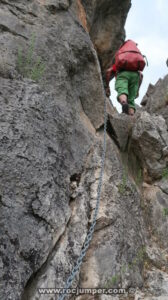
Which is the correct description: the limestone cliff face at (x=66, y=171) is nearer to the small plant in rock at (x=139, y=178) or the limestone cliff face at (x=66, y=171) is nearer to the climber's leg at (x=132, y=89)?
the small plant in rock at (x=139, y=178)

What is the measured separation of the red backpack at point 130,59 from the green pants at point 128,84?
6.2 inches

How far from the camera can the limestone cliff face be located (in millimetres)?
3945

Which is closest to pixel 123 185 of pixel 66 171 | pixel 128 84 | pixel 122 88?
pixel 66 171

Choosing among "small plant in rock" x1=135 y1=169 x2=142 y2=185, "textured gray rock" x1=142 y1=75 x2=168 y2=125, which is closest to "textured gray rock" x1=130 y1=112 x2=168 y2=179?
"small plant in rock" x1=135 y1=169 x2=142 y2=185

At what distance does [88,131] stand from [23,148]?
7.82 ft

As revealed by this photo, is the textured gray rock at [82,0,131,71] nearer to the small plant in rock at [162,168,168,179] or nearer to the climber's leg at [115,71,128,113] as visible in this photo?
the climber's leg at [115,71,128,113]

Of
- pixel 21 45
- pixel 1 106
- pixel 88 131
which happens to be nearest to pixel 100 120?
pixel 88 131

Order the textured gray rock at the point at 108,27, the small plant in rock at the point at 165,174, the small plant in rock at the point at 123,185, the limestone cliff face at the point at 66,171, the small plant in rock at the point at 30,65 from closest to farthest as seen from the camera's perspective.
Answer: the limestone cliff face at the point at 66,171, the small plant in rock at the point at 30,65, the small plant in rock at the point at 123,185, the small plant in rock at the point at 165,174, the textured gray rock at the point at 108,27

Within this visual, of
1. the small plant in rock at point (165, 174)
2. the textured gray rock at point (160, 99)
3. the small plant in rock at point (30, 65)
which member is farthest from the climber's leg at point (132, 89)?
the textured gray rock at point (160, 99)

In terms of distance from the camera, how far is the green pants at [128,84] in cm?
858

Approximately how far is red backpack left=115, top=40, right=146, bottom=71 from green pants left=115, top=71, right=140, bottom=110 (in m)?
0.16

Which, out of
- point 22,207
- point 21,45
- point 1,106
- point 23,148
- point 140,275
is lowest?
point 140,275

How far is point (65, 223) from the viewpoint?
15.1 ft

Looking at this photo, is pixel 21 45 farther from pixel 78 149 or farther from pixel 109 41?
pixel 109 41
